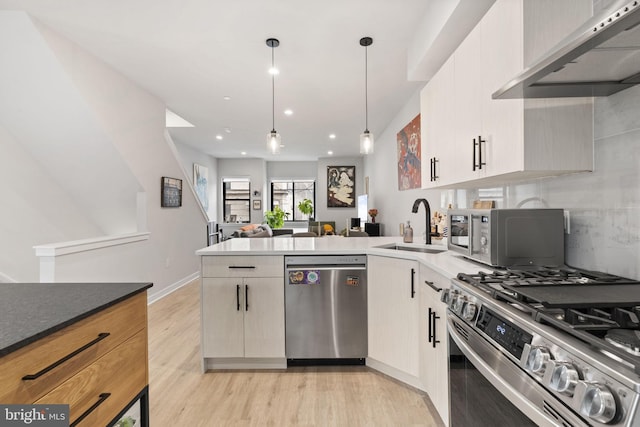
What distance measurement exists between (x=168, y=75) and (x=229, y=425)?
3527mm

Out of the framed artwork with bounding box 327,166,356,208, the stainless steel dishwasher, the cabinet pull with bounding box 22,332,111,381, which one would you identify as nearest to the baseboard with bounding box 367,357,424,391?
the stainless steel dishwasher

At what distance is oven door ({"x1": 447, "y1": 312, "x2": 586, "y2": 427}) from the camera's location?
78 cm

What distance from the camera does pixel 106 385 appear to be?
3.51 feet

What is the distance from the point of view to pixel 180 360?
2.67 m

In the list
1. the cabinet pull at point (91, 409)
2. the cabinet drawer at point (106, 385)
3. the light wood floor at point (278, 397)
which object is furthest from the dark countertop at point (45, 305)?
the light wood floor at point (278, 397)

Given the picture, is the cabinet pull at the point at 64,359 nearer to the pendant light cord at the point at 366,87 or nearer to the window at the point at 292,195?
the pendant light cord at the point at 366,87

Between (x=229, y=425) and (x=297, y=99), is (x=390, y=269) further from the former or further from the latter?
(x=297, y=99)

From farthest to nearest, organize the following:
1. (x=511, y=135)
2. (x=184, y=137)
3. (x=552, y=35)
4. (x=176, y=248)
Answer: (x=184, y=137) < (x=176, y=248) < (x=511, y=135) < (x=552, y=35)

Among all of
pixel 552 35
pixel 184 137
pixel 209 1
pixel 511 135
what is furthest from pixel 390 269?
pixel 184 137

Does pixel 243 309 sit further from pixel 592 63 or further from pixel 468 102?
pixel 592 63

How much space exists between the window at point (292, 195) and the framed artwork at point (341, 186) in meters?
0.89

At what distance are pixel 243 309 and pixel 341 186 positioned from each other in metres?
7.62

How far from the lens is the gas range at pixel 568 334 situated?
2.00 ft

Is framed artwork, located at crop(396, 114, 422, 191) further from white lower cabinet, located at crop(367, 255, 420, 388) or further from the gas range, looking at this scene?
the gas range
